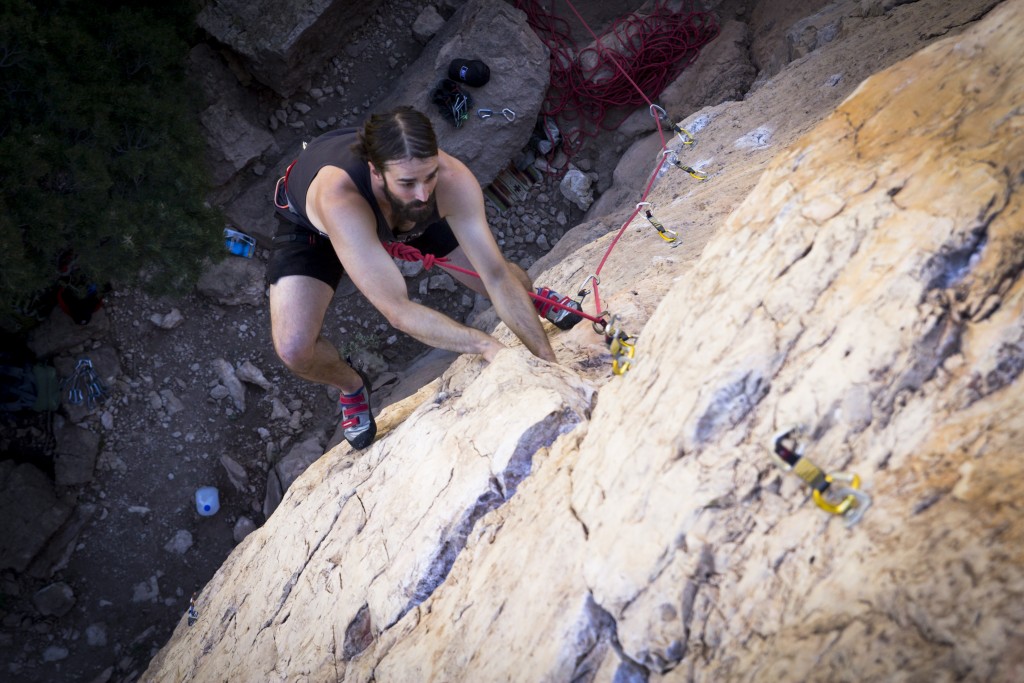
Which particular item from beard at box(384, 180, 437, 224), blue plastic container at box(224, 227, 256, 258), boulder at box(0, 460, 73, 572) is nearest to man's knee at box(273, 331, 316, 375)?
beard at box(384, 180, 437, 224)

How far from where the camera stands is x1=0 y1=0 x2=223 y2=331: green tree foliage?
3.66m

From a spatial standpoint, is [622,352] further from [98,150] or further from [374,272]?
[98,150]

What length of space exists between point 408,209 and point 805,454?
176cm

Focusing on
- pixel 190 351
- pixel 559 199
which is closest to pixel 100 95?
pixel 190 351

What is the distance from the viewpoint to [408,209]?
2.68 m

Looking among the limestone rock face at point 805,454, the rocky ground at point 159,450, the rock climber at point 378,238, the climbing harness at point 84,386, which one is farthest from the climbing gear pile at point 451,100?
the limestone rock face at point 805,454

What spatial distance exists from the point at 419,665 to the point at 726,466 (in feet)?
3.71

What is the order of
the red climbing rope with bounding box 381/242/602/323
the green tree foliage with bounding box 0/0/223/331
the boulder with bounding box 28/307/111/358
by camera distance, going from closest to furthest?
1. the red climbing rope with bounding box 381/242/602/323
2. the green tree foliage with bounding box 0/0/223/331
3. the boulder with bounding box 28/307/111/358

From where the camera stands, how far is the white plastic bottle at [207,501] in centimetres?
484

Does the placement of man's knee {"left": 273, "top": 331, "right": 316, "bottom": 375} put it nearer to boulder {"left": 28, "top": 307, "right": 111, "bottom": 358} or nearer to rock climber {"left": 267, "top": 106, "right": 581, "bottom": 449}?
rock climber {"left": 267, "top": 106, "right": 581, "bottom": 449}

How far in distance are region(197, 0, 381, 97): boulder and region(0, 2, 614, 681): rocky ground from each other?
37cm

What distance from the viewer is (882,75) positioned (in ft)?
5.96

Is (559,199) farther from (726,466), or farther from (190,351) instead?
(726,466)

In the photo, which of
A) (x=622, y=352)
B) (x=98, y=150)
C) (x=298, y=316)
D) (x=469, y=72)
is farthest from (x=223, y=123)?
(x=622, y=352)
